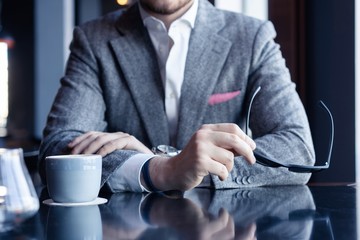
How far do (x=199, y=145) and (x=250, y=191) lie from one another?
166mm

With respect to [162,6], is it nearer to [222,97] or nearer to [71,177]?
[222,97]

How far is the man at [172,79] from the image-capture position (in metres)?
1.58

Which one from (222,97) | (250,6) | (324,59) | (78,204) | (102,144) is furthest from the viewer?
(250,6)

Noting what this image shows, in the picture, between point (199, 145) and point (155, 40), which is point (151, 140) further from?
point (199, 145)

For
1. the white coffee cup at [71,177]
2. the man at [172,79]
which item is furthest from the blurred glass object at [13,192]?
the man at [172,79]

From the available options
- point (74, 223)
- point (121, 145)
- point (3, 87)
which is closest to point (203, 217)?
point (74, 223)

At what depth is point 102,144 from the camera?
1.31 m

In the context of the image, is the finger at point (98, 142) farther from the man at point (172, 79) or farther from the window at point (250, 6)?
the window at point (250, 6)

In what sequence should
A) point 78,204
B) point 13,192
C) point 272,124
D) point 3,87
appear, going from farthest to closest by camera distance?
point 3,87
point 272,124
point 78,204
point 13,192

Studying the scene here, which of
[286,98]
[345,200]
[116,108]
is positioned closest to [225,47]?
[286,98]

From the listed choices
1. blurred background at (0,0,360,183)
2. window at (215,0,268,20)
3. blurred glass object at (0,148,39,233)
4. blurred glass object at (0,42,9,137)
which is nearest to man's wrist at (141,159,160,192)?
blurred glass object at (0,148,39,233)

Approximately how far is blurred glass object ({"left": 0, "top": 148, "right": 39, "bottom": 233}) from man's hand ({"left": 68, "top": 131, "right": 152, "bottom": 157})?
0.50 m

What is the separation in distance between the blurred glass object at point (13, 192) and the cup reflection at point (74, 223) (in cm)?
4

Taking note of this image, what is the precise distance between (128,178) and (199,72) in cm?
56
